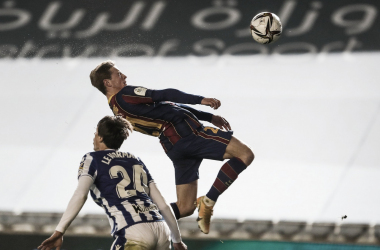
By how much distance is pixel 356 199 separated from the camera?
21.4ft

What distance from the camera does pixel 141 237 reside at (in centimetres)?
275

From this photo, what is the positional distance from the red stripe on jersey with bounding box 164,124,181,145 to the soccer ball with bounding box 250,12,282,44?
4.00ft

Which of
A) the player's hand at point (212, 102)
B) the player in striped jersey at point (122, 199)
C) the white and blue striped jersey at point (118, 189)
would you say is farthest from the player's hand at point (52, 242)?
the player's hand at point (212, 102)

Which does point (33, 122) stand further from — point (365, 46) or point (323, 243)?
point (365, 46)

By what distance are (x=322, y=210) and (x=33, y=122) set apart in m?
4.15

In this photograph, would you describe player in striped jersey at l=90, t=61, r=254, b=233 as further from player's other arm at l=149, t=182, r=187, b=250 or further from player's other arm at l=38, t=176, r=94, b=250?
player's other arm at l=38, t=176, r=94, b=250

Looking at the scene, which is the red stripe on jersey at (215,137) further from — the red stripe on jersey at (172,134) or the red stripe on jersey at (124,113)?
the red stripe on jersey at (124,113)

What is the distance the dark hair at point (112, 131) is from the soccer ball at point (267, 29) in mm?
2143

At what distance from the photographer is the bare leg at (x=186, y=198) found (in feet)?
14.7

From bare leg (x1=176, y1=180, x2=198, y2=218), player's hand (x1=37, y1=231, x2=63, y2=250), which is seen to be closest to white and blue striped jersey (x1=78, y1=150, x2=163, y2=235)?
player's hand (x1=37, y1=231, x2=63, y2=250)

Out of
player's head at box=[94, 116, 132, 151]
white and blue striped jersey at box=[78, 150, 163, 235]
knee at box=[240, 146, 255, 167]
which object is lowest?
white and blue striped jersey at box=[78, 150, 163, 235]

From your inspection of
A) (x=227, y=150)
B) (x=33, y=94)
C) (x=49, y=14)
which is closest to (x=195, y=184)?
(x=227, y=150)

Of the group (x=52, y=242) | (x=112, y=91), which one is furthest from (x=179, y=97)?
(x=52, y=242)

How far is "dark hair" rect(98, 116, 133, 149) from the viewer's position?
3.01 m
